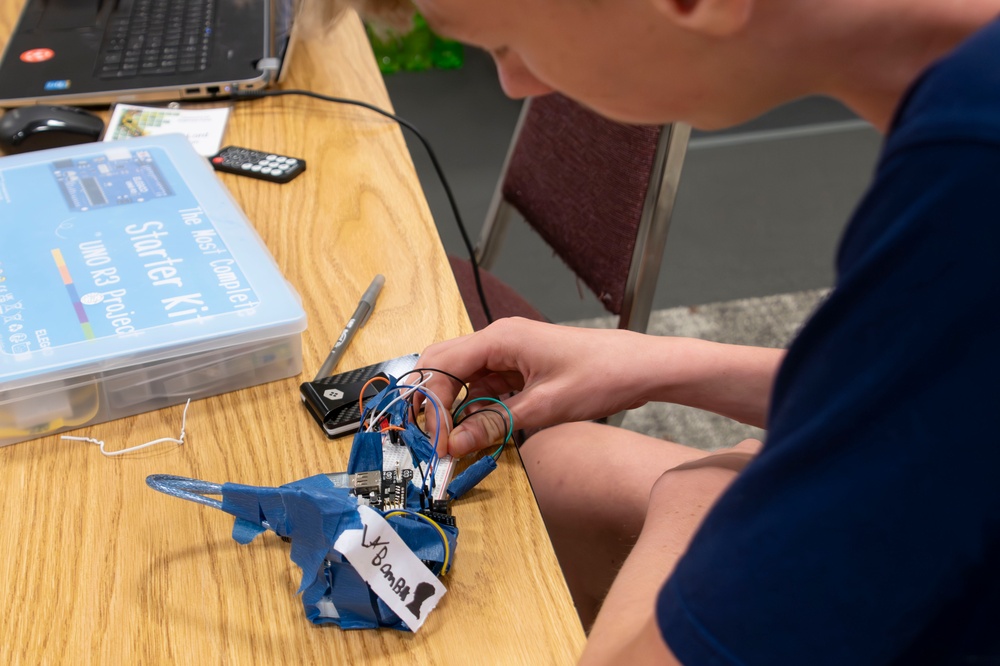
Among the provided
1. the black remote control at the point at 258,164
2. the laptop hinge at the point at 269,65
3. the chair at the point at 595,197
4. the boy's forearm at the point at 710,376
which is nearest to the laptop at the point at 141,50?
the laptop hinge at the point at 269,65

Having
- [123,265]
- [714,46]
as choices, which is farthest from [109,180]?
[714,46]

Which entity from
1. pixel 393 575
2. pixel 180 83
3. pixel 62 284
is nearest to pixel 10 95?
pixel 180 83

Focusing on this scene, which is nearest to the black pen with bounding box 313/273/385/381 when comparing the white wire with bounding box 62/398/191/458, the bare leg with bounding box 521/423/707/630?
the white wire with bounding box 62/398/191/458

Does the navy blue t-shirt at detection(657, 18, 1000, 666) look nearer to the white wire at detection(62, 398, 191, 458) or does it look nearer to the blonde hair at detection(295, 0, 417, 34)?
the blonde hair at detection(295, 0, 417, 34)

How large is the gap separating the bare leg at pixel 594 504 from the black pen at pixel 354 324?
251mm

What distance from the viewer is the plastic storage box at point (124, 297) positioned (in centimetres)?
68

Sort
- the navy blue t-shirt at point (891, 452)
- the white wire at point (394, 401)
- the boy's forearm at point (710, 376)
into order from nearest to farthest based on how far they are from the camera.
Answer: the navy blue t-shirt at point (891, 452) < the white wire at point (394, 401) < the boy's forearm at point (710, 376)

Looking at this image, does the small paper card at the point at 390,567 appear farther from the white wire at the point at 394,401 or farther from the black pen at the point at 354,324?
the black pen at the point at 354,324

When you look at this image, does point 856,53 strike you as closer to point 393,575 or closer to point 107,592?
point 393,575

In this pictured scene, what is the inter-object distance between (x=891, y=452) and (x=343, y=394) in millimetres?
447

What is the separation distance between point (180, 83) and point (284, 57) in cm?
14

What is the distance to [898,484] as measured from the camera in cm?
36

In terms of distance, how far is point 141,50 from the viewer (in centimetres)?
A: 114

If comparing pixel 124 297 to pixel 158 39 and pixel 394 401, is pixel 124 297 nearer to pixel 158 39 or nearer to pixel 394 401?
pixel 394 401
